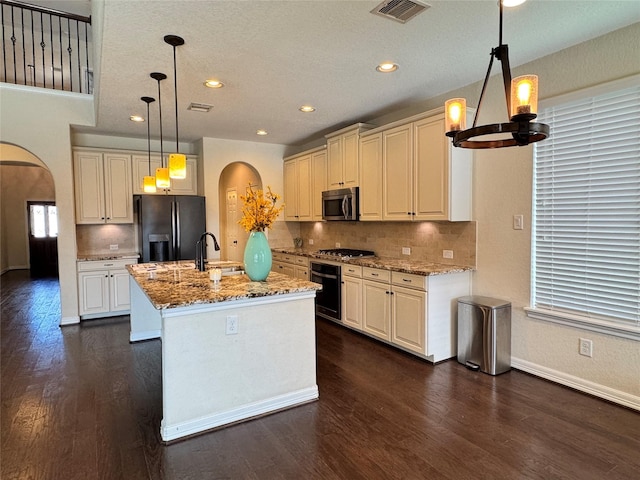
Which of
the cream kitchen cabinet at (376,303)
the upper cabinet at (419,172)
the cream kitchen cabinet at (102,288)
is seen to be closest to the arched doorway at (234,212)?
the cream kitchen cabinet at (102,288)

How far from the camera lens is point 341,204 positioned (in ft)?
16.6

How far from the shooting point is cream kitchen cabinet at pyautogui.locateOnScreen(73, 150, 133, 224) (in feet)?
17.6

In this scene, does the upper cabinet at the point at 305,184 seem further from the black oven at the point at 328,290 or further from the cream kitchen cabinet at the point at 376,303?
the cream kitchen cabinet at the point at 376,303

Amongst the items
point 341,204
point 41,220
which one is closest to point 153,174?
point 341,204

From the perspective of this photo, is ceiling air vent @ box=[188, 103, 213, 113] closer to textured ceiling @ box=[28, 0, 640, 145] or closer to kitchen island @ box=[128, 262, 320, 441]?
textured ceiling @ box=[28, 0, 640, 145]

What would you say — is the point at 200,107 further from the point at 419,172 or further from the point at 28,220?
the point at 28,220

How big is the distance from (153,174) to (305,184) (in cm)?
242

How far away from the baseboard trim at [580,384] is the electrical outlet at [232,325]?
2562mm

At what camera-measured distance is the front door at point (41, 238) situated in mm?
10680

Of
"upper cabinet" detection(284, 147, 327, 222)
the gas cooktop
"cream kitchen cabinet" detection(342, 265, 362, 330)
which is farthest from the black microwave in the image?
"cream kitchen cabinet" detection(342, 265, 362, 330)

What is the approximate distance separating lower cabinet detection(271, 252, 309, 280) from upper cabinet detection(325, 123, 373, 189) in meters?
1.16

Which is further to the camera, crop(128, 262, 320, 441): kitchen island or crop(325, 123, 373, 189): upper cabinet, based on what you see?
crop(325, 123, 373, 189): upper cabinet

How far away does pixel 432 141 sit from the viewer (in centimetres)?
373

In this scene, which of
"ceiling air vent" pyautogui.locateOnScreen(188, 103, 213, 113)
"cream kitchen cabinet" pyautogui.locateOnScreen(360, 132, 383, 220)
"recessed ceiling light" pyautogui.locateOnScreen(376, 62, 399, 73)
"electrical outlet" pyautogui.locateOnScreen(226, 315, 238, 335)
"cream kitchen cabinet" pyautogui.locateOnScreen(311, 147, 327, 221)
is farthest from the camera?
"cream kitchen cabinet" pyautogui.locateOnScreen(311, 147, 327, 221)
